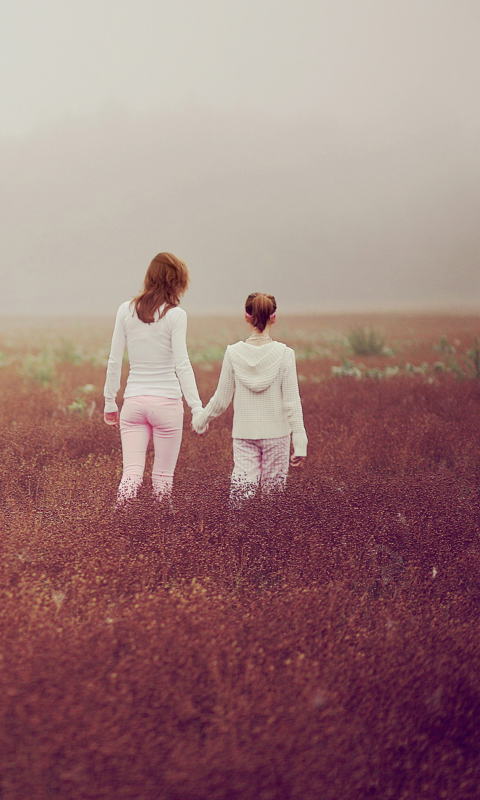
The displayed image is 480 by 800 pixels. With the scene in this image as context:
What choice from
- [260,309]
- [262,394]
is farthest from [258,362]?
[260,309]

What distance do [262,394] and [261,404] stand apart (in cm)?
5

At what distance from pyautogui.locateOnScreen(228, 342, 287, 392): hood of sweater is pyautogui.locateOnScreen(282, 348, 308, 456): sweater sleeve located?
5 centimetres

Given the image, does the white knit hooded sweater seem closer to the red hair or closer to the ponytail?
the ponytail

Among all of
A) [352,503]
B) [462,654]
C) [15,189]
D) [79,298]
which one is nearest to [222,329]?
[79,298]

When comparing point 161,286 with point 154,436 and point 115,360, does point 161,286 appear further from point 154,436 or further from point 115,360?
point 154,436

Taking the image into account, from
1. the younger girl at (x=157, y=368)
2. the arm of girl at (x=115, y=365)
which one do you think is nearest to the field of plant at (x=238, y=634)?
the younger girl at (x=157, y=368)

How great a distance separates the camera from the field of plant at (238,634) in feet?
5.45

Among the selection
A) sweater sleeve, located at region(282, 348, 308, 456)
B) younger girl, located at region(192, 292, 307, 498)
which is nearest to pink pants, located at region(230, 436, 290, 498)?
younger girl, located at region(192, 292, 307, 498)

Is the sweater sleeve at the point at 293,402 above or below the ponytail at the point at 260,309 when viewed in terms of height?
below

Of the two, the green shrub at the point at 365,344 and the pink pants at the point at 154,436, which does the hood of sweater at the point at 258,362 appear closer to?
the pink pants at the point at 154,436

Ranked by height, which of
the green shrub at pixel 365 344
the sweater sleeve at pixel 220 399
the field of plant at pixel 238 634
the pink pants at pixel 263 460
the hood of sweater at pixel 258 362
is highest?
the green shrub at pixel 365 344

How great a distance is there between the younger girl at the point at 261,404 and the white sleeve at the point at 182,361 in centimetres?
10

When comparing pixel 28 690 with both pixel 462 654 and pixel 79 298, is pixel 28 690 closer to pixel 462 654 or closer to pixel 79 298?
pixel 462 654

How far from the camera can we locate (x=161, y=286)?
3.71 metres
